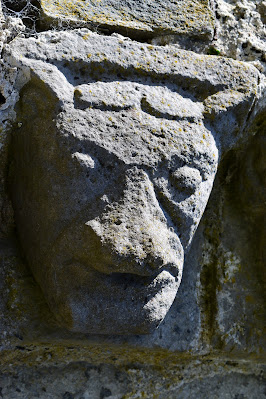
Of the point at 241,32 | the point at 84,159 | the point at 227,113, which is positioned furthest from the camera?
the point at 241,32

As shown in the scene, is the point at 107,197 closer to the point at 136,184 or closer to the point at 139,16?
the point at 136,184


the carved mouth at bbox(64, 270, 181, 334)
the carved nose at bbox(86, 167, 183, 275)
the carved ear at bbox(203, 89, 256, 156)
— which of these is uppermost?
the carved ear at bbox(203, 89, 256, 156)

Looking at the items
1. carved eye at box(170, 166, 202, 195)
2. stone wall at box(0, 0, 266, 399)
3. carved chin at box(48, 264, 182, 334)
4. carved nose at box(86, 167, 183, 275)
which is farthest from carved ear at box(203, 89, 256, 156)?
carved chin at box(48, 264, 182, 334)

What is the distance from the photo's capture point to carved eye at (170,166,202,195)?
1.11 meters

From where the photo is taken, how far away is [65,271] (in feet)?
3.49

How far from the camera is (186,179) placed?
1116mm

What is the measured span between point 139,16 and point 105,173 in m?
0.43

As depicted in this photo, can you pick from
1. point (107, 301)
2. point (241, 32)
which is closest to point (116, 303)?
point (107, 301)

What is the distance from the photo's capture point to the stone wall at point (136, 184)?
1049 millimetres

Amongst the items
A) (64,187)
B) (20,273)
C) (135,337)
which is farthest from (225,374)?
(64,187)

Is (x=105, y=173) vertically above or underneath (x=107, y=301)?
above

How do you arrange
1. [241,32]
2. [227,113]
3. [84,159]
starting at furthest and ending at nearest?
[241,32], [227,113], [84,159]

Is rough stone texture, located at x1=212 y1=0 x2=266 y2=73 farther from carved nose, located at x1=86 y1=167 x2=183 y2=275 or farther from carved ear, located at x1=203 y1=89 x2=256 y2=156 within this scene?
carved nose, located at x1=86 y1=167 x2=183 y2=275

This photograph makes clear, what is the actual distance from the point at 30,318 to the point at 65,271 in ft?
0.65
